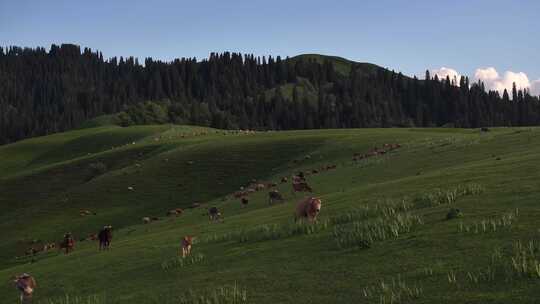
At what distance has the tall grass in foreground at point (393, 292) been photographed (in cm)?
1096

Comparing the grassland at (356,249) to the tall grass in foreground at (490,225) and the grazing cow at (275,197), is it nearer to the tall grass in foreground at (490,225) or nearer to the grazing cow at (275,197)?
the tall grass in foreground at (490,225)

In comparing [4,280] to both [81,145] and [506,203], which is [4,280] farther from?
[81,145]

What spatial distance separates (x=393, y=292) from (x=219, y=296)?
13.0 feet

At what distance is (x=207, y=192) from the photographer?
53000 mm

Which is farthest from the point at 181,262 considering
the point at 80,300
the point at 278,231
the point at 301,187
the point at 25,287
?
the point at 301,187

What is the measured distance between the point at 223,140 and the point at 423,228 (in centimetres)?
6117

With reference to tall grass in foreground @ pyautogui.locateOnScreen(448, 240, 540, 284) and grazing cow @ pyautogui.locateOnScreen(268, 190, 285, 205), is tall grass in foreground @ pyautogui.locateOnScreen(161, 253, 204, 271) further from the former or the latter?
grazing cow @ pyautogui.locateOnScreen(268, 190, 285, 205)

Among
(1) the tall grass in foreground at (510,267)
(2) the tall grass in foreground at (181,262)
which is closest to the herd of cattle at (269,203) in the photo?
(2) the tall grass in foreground at (181,262)

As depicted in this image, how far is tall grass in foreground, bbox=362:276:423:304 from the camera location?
1096 centimetres

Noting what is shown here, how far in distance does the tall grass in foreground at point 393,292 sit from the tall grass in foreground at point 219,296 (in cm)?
282

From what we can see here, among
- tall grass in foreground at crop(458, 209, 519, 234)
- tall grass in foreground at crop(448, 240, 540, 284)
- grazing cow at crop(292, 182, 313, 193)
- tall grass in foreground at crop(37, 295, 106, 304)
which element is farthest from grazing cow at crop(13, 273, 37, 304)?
grazing cow at crop(292, 182, 313, 193)

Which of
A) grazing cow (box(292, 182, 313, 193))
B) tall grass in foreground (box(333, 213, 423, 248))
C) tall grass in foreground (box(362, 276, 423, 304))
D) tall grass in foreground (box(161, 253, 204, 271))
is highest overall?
tall grass in foreground (box(333, 213, 423, 248))

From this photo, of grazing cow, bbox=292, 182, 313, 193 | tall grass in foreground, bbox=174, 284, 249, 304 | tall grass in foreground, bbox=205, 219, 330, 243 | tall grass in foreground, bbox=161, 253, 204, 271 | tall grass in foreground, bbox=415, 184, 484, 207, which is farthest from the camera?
grazing cow, bbox=292, 182, 313, 193

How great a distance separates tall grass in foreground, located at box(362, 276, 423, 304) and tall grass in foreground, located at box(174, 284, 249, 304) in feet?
9.25
